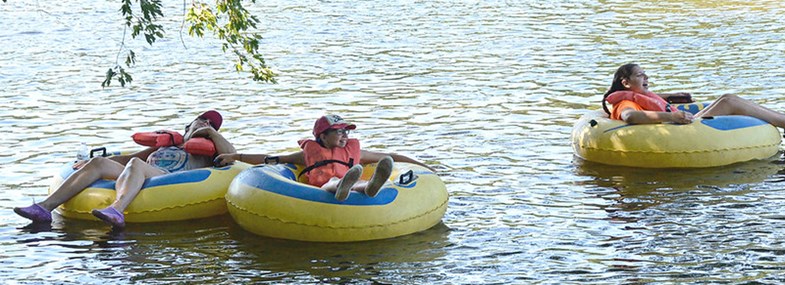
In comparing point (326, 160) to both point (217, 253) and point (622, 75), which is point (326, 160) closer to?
point (217, 253)

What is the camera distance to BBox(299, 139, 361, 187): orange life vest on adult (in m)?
8.61

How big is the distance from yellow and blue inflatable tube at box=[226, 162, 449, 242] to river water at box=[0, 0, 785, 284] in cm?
10

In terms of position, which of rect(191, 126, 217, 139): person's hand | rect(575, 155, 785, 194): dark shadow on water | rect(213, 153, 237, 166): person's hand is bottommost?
rect(575, 155, 785, 194): dark shadow on water

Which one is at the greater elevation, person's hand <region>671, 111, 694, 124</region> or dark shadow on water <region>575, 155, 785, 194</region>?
person's hand <region>671, 111, 694, 124</region>

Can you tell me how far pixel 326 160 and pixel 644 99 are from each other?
3153mm

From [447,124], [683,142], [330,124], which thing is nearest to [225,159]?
[330,124]

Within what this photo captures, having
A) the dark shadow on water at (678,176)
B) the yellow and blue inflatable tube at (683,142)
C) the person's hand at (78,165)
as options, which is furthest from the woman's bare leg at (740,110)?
the person's hand at (78,165)

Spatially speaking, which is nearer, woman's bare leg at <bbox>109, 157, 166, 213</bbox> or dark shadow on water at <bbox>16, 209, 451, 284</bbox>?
dark shadow on water at <bbox>16, 209, 451, 284</bbox>

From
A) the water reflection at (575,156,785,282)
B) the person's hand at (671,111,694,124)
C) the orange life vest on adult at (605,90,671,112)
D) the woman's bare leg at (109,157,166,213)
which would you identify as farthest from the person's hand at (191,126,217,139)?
the person's hand at (671,111,694,124)

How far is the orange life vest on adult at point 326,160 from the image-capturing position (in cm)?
861

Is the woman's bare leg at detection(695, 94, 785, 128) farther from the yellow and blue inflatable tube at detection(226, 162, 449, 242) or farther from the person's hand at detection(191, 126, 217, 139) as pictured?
the person's hand at detection(191, 126, 217, 139)

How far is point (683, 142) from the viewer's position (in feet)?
32.7

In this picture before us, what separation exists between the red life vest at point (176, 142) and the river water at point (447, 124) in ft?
2.01

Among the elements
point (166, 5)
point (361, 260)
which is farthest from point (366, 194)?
point (166, 5)
